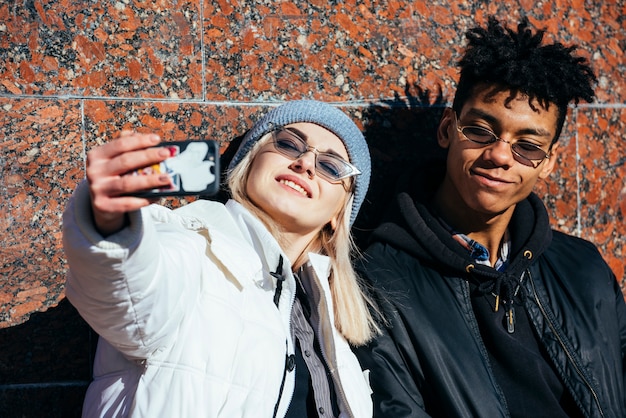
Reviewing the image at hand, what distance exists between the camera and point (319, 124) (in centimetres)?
334

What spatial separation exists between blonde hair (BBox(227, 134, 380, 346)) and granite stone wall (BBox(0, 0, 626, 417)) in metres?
0.43

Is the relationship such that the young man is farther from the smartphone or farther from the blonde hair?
the smartphone

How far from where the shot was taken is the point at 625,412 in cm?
346

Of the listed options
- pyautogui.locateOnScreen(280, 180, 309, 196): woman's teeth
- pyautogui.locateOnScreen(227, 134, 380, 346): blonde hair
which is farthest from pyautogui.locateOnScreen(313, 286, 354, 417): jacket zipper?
pyautogui.locateOnScreen(280, 180, 309, 196): woman's teeth

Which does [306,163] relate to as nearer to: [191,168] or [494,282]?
[494,282]

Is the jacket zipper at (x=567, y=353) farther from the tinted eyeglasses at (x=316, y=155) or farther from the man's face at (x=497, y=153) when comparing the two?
the tinted eyeglasses at (x=316, y=155)

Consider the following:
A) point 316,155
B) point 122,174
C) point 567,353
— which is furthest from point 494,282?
point 122,174

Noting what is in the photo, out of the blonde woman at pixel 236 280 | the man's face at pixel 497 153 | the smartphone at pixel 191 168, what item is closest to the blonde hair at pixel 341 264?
the blonde woman at pixel 236 280

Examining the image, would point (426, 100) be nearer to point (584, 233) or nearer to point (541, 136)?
point (541, 136)

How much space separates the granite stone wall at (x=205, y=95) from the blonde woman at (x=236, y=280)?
0.44m

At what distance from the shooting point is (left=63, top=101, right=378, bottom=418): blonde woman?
179 cm

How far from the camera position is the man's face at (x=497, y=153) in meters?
3.26

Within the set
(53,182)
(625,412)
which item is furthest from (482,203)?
(53,182)

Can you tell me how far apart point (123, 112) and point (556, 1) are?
263 cm
